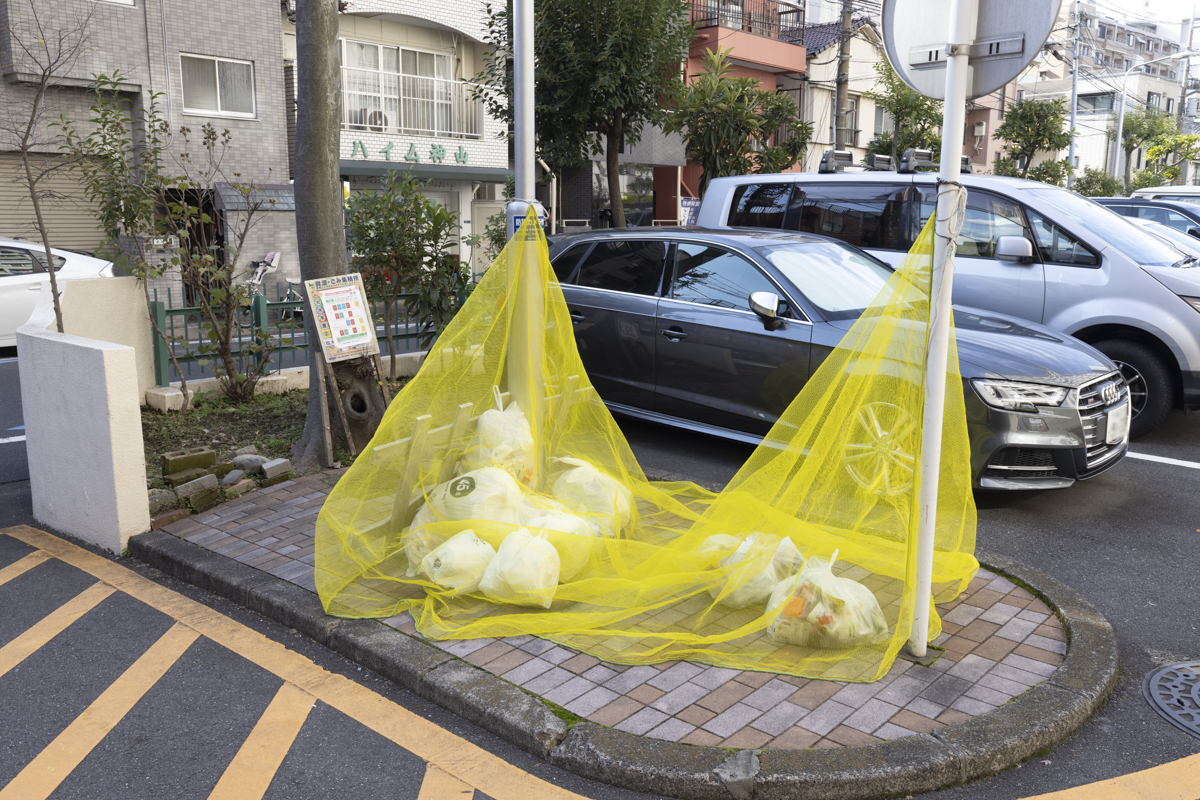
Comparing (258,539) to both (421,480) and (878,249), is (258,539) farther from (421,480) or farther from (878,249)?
(878,249)

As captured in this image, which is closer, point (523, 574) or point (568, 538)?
point (523, 574)

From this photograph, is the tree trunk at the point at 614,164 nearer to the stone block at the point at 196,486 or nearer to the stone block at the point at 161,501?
the stone block at the point at 196,486

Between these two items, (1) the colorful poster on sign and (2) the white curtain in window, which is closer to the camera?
(1) the colorful poster on sign

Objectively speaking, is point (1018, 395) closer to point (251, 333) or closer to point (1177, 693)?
point (1177, 693)

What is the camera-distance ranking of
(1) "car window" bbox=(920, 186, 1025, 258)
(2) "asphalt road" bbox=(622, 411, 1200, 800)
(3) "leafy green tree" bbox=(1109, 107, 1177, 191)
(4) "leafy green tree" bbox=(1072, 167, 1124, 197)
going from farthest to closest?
(3) "leafy green tree" bbox=(1109, 107, 1177, 191) < (4) "leafy green tree" bbox=(1072, 167, 1124, 197) < (1) "car window" bbox=(920, 186, 1025, 258) < (2) "asphalt road" bbox=(622, 411, 1200, 800)

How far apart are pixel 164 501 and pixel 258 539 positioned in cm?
71

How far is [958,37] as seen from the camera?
310cm

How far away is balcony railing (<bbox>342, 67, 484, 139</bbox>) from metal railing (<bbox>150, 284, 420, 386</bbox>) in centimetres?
1266

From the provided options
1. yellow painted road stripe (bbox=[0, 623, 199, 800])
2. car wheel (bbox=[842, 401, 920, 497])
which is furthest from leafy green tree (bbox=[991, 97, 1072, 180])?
yellow painted road stripe (bbox=[0, 623, 199, 800])

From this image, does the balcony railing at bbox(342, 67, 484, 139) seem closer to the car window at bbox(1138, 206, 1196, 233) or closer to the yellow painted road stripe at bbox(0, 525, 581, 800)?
the car window at bbox(1138, 206, 1196, 233)

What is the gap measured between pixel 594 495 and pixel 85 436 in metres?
2.58

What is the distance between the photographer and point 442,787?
2787mm

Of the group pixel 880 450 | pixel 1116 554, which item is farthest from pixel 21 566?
pixel 1116 554

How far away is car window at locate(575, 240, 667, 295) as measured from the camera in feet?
21.5
